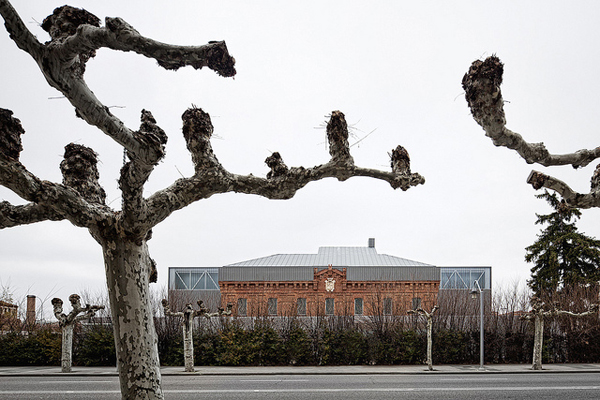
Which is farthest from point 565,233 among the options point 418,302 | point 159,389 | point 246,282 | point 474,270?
point 159,389

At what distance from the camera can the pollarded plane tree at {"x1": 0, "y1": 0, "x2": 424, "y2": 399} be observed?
447 cm

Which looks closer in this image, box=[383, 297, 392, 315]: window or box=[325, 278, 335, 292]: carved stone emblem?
box=[383, 297, 392, 315]: window

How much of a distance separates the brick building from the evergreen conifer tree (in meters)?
5.46

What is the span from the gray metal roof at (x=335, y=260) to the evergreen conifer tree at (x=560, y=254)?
8.45 metres

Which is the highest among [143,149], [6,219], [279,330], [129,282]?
[143,149]

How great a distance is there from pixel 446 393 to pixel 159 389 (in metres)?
10.5

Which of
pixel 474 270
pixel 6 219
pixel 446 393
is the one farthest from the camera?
pixel 474 270

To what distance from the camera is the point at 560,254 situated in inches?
1537

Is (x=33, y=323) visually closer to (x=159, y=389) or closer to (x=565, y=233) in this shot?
(x=159, y=389)

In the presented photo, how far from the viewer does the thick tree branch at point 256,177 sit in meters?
5.91

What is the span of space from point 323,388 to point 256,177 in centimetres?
1072

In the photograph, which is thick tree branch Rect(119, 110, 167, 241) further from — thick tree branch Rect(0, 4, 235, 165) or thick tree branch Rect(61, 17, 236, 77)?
thick tree branch Rect(61, 17, 236, 77)

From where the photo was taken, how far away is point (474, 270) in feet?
147

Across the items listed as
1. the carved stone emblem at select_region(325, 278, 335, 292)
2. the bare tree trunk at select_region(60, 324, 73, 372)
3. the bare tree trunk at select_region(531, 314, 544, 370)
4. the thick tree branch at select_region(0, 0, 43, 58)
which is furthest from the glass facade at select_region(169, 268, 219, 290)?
the thick tree branch at select_region(0, 0, 43, 58)
